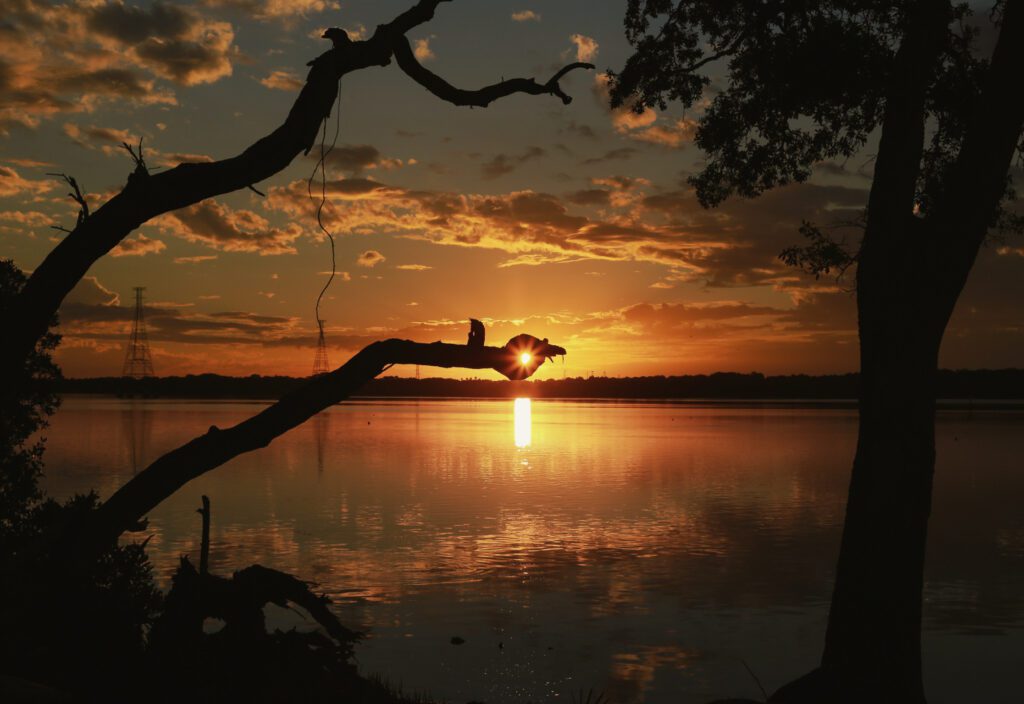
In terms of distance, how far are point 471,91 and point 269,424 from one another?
3739mm

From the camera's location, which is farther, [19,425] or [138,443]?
[138,443]

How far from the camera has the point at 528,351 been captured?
8.24 metres

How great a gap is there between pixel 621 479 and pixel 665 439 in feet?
133

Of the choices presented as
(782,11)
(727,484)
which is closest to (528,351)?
(782,11)

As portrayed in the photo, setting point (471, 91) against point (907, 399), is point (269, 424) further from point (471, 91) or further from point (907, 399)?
point (907, 399)

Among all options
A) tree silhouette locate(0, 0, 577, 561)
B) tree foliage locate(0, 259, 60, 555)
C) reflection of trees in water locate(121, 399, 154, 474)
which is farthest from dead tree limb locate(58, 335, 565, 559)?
reflection of trees in water locate(121, 399, 154, 474)

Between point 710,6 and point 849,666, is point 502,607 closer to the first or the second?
point 849,666

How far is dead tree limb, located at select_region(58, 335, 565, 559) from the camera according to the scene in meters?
7.66

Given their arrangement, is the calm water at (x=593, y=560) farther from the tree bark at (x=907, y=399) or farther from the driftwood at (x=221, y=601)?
the driftwood at (x=221, y=601)

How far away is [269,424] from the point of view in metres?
7.78

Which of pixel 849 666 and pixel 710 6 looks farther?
pixel 710 6

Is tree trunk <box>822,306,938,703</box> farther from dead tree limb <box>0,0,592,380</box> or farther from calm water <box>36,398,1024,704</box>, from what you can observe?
calm water <box>36,398,1024,704</box>

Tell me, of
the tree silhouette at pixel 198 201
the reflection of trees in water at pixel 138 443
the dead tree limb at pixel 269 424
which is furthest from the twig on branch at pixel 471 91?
the reflection of trees in water at pixel 138 443

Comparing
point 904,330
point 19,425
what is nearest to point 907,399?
point 904,330
